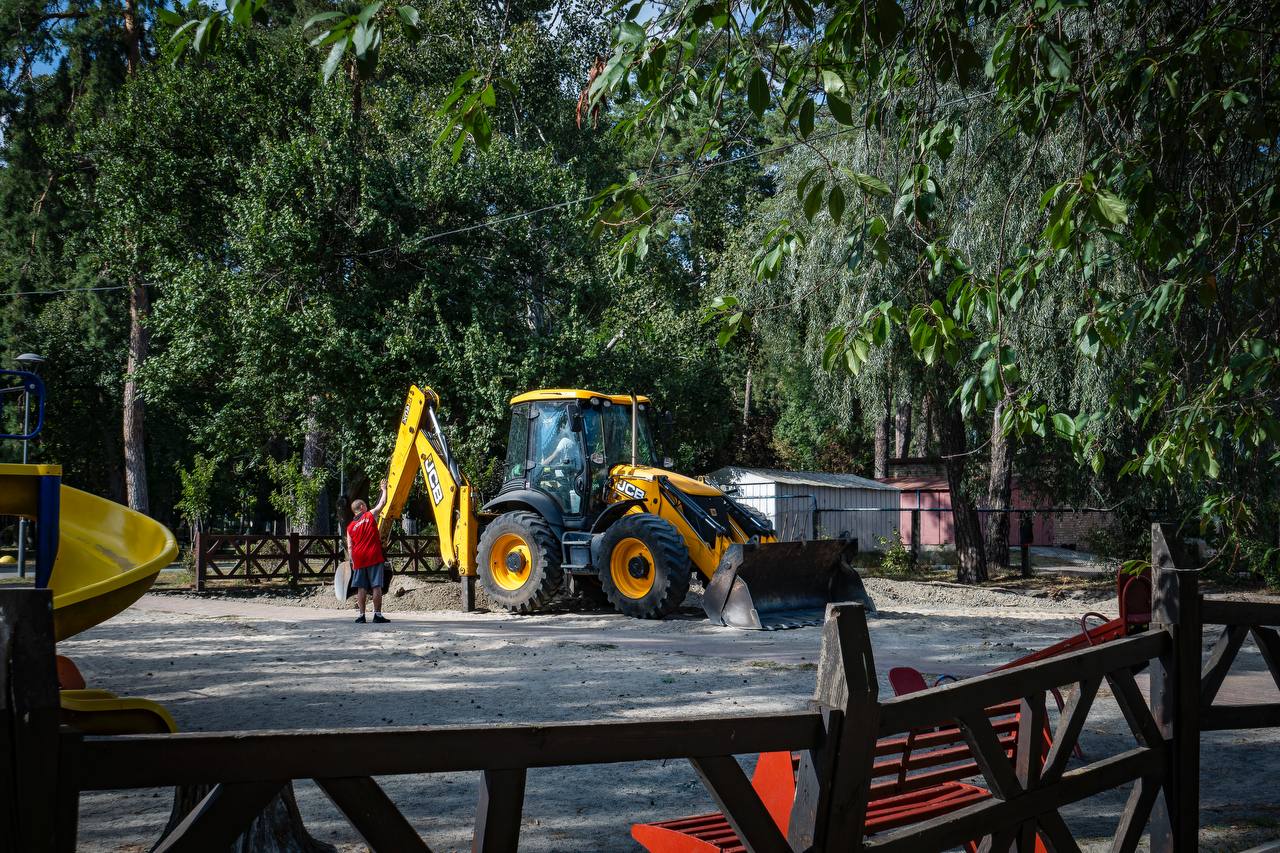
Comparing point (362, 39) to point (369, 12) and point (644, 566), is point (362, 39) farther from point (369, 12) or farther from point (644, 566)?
point (644, 566)

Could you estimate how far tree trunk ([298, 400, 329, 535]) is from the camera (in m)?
22.9

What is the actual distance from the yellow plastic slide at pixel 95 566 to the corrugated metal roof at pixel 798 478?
23.7 meters

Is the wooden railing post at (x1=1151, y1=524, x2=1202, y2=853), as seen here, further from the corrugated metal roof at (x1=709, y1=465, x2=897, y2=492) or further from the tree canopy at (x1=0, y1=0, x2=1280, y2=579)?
the corrugated metal roof at (x1=709, y1=465, x2=897, y2=492)

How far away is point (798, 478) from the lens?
31.5 metres

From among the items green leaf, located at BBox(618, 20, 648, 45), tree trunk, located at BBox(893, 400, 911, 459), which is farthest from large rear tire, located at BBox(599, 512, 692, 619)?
tree trunk, located at BBox(893, 400, 911, 459)

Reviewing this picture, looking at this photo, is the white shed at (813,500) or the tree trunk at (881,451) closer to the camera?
the white shed at (813,500)

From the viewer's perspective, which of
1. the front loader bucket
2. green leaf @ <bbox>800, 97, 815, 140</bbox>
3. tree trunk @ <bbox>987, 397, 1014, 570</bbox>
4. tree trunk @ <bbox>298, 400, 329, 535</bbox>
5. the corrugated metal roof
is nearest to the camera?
green leaf @ <bbox>800, 97, 815, 140</bbox>

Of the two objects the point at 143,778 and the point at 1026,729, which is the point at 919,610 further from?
the point at 143,778

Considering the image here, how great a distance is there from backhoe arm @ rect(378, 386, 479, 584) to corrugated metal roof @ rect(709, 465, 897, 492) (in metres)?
15.5

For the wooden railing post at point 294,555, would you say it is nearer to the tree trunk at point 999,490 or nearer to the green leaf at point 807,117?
the tree trunk at point 999,490

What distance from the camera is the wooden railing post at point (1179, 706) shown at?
3.85 metres

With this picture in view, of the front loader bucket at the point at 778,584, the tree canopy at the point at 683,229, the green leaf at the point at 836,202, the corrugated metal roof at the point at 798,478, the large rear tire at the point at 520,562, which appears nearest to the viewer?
the green leaf at the point at 836,202

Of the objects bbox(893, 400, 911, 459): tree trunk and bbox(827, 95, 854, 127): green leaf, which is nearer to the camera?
bbox(827, 95, 854, 127): green leaf

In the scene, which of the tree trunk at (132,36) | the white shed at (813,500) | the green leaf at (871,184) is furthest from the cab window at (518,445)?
the tree trunk at (132,36)
